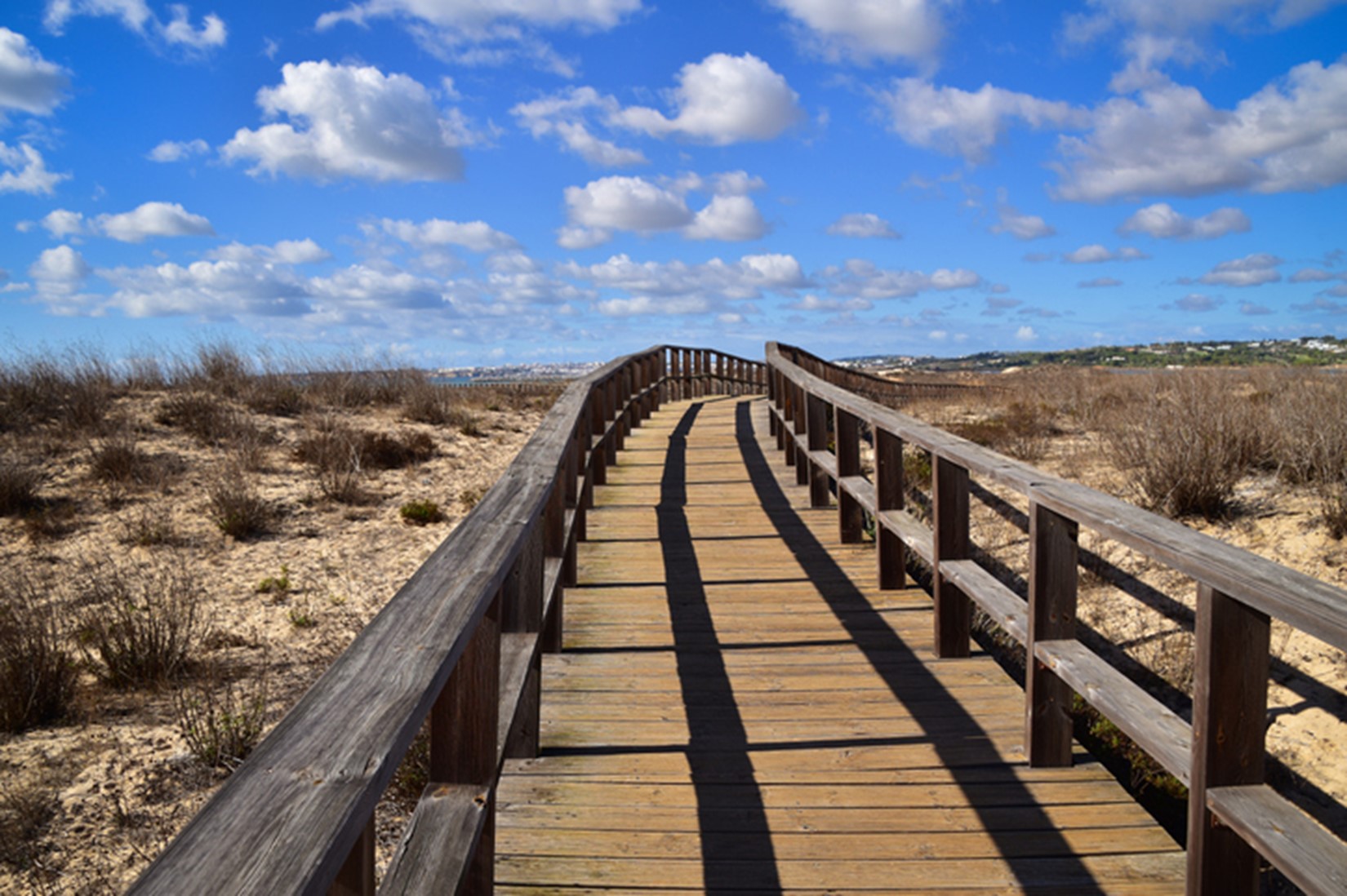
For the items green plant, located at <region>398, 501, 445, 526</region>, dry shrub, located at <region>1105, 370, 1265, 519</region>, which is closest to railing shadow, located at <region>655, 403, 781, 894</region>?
dry shrub, located at <region>1105, 370, 1265, 519</region>

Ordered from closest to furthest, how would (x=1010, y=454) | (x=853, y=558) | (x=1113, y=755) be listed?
(x=1113, y=755), (x=853, y=558), (x=1010, y=454)

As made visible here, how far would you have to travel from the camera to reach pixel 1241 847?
2.36 meters

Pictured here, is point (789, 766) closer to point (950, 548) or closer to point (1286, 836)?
point (950, 548)

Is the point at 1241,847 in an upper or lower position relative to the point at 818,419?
lower

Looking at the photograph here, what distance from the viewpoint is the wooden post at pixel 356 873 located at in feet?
4.22

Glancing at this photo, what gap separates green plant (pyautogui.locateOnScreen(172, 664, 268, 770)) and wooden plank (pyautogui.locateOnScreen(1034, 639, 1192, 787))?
3952mm

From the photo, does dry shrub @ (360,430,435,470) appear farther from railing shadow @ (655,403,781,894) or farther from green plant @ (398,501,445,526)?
railing shadow @ (655,403,781,894)

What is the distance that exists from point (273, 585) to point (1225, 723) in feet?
24.8

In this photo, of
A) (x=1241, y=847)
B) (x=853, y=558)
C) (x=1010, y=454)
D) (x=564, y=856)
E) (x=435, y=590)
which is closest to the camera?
(x=435, y=590)

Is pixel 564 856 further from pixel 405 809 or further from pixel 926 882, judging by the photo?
pixel 405 809

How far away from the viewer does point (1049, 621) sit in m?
3.28

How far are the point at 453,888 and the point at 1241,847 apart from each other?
2.08 m

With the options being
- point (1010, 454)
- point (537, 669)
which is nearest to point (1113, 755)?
point (537, 669)

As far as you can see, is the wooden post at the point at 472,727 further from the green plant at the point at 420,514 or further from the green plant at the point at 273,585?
the green plant at the point at 420,514
